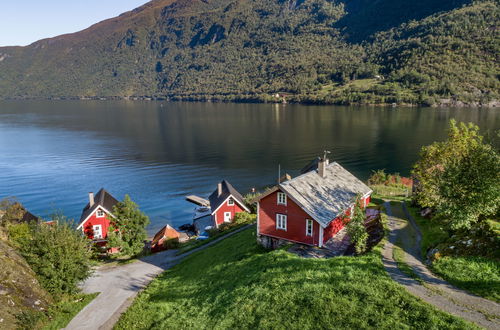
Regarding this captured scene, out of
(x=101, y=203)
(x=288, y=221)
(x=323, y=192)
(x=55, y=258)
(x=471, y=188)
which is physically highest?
(x=471, y=188)

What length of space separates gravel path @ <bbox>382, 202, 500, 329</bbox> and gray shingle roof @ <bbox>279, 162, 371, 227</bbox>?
6.28 m

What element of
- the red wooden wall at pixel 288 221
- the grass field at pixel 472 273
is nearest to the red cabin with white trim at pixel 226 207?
the red wooden wall at pixel 288 221

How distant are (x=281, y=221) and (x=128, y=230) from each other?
67.5ft

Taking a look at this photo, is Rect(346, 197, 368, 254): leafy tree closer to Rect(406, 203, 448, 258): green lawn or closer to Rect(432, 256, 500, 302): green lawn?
Rect(406, 203, 448, 258): green lawn

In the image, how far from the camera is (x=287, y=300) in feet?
65.1

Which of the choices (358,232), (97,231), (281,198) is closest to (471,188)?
(358,232)

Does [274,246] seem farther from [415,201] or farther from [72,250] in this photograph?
[415,201]

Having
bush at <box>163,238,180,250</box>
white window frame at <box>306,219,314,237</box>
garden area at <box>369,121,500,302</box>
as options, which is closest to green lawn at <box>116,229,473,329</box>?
garden area at <box>369,121,500,302</box>

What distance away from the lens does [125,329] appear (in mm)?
24531

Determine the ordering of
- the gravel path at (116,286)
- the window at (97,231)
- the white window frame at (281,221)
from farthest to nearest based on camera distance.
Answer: the window at (97,231) → the white window frame at (281,221) → the gravel path at (116,286)

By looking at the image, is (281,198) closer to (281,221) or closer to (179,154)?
(281,221)

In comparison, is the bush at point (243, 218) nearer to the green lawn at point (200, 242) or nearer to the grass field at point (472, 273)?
the green lawn at point (200, 242)

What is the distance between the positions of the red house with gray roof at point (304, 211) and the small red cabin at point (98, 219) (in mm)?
25290

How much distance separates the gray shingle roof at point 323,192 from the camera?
1210 inches
